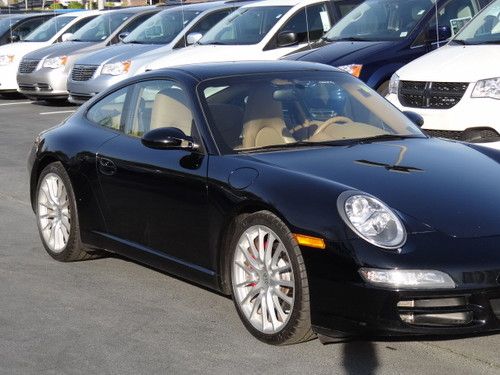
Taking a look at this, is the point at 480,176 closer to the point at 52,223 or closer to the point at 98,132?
the point at 98,132

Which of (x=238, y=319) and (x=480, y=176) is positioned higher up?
(x=480, y=176)

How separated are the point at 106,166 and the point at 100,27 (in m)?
14.6

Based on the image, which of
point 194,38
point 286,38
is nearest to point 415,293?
point 286,38

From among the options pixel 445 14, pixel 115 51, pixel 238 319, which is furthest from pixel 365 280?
pixel 115 51

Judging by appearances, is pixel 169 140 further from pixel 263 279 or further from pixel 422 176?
pixel 422 176

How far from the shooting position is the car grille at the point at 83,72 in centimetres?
1809

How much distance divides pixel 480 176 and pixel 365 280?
122 centimetres

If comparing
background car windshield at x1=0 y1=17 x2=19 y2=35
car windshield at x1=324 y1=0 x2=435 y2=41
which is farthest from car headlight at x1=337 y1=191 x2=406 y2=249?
background car windshield at x1=0 y1=17 x2=19 y2=35

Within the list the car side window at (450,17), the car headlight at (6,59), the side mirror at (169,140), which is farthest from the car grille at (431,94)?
the car headlight at (6,59)

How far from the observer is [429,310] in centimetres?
520

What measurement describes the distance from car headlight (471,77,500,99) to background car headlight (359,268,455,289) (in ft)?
17.8

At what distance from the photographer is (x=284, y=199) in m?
5.58

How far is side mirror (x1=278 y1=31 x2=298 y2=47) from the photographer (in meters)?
15.8

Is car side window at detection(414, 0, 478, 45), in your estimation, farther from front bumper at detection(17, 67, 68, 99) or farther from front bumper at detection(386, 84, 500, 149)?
front bumper at detection(17, 67, 68, 99)
